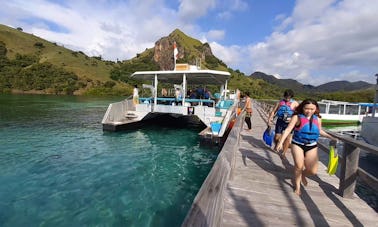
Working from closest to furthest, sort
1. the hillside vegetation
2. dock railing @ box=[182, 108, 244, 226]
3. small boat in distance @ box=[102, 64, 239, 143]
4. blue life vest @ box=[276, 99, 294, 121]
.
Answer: dock railing @ box=[182, 108, 244, 226] < blue life vest @ box=[276, 99, 294, 121] < small boat in distance @ box=[102, 64, 239, 143] < the hillside vegetation

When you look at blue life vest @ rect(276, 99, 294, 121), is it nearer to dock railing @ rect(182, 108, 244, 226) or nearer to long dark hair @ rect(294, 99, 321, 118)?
long dark hair @ rect(294, 99, 321, 118)

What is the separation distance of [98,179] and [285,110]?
19.1 ft

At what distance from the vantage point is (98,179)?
23.8 ft

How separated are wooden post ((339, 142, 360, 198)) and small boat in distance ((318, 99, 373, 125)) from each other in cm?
2301

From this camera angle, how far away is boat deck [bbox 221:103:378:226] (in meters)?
3.22

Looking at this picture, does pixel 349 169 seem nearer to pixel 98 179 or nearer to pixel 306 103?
pixel 306 103

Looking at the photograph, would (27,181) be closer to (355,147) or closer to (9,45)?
(355,147)

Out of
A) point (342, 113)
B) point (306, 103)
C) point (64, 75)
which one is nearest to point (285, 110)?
point (306, 103)

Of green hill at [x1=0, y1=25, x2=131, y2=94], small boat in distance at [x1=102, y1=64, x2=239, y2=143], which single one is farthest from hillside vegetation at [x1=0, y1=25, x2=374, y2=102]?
small boat in distance at [x1=102, y1=64, x2=239, y2=143]

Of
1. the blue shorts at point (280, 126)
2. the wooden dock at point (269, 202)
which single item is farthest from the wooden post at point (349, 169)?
the blue shorts at point (280, 126)

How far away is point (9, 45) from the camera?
104 m

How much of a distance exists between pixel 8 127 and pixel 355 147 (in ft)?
59.8

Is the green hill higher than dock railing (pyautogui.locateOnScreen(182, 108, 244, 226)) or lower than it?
higher

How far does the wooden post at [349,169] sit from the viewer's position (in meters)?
3.81
